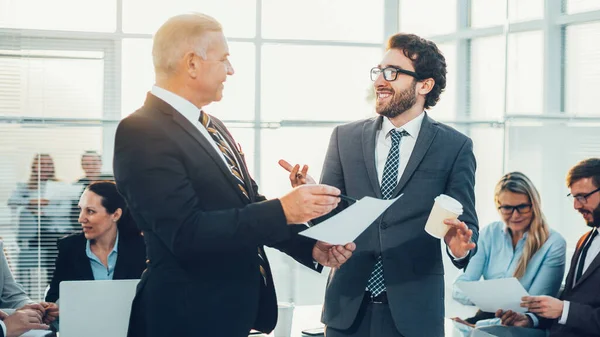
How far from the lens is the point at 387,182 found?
2.30m

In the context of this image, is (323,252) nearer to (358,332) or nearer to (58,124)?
(358,332)

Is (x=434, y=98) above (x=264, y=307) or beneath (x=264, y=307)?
above

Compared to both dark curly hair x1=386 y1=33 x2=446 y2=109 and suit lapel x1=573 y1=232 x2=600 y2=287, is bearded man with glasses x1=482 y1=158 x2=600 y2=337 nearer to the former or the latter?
suit lapel x1=573 y1=232 x2=600 y2=287

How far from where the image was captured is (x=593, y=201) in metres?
3.44

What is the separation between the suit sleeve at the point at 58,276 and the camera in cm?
335

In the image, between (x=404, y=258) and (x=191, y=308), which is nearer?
(x=191, y=308)

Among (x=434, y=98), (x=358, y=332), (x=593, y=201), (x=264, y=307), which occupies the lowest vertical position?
(x=358, y=332)

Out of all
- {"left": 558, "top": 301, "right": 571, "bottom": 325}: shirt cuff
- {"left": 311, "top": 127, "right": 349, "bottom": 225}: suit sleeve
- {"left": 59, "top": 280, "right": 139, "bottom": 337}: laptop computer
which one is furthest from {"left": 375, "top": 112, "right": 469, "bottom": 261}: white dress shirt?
{"left": 558, "top": 301, "right": 571, "bottom": 325}: shirt cuff

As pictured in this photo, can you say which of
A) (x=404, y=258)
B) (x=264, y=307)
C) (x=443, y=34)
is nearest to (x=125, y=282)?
(x=264, y=307)

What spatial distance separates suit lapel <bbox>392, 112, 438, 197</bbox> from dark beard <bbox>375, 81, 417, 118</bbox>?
0.08 m

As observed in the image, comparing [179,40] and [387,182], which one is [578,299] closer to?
[387,182]

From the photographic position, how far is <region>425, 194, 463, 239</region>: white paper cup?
202 cm

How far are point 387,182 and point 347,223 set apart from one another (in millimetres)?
520

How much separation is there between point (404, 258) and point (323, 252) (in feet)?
0.90
